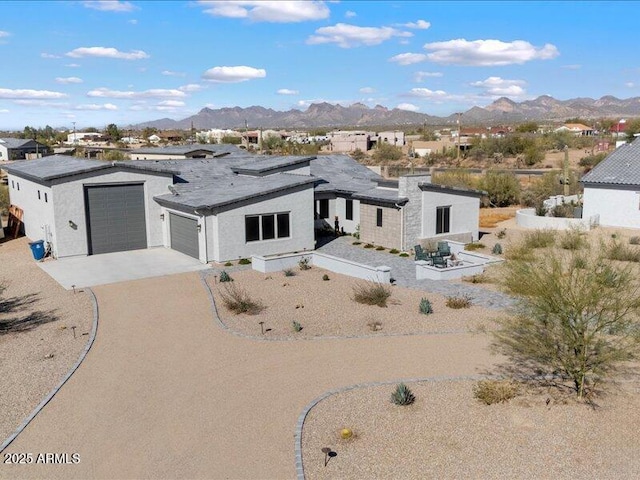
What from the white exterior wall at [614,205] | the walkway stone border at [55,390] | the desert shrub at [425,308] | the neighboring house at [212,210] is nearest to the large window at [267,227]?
the neighboring house at [212,210]

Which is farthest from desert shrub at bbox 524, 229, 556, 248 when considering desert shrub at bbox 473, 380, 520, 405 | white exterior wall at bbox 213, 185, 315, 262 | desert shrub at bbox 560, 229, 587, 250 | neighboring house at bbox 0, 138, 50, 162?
neighboring house at bbox 0, 138, 50, 162

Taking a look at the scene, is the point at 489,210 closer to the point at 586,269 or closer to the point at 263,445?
the point at 586,269


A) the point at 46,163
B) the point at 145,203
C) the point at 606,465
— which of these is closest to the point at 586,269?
the point at 606,465

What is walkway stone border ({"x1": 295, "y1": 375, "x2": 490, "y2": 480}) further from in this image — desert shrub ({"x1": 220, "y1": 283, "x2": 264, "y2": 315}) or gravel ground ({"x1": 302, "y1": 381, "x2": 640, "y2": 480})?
desert shrub ({"x1": 220, "y1": 283, "x2": 264, "y2": 315})

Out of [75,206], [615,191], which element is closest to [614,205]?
[615,191]

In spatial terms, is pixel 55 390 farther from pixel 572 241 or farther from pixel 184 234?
pixel 572 241

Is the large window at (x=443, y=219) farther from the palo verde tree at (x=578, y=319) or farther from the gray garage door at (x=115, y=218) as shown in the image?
the palo verde tree at (x=578, y=319)
